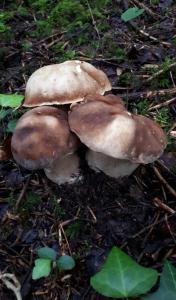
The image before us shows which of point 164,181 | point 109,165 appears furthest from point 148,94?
point 109,165

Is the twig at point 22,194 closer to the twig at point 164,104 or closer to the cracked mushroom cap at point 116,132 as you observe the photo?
the cracked mushroom cap at point 116,132

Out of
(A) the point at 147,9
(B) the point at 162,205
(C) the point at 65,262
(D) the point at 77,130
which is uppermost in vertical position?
(D) the point at 77,130

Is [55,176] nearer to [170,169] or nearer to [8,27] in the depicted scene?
[170,169]

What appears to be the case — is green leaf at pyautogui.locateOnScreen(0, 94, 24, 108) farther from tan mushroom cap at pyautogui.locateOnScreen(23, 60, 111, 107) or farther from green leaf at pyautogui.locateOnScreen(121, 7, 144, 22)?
green leaf at pyautogui.locateOnScreen(121, 7, 144, 22)

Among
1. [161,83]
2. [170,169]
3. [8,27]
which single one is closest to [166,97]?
[161,83]

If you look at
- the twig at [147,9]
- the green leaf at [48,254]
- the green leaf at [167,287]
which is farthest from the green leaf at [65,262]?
the twig at [147,9]

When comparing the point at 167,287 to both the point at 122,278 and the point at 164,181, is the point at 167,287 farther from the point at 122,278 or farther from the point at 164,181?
the point at 164,181
